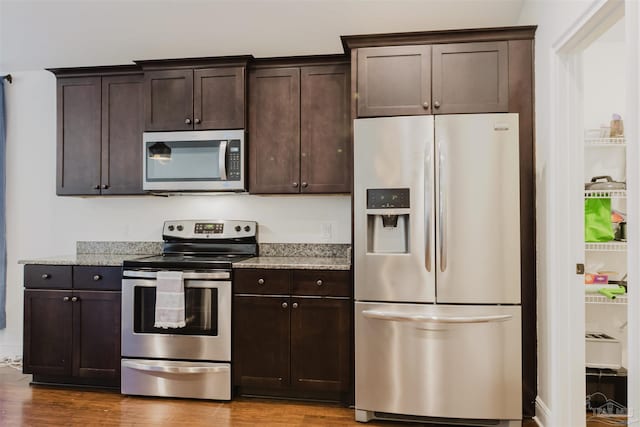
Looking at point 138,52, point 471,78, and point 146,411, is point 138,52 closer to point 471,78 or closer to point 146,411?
point 471,78

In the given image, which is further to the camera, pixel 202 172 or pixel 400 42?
pixel 202 172

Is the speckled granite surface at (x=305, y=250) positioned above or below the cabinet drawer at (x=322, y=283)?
above

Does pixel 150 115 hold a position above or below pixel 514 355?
above

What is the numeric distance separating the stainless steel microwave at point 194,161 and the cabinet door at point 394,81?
994mm

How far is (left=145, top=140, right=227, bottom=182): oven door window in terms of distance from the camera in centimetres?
317

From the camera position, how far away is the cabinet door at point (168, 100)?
3.20 m

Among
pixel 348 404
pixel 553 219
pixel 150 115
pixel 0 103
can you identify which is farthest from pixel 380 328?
pixel 0 103

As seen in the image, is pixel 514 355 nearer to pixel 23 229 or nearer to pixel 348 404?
pixel 348 404

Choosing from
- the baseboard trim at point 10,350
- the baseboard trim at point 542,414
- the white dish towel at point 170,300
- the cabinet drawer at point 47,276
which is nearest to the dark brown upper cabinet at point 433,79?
the white dish towel at point 170,300

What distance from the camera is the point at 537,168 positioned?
260 cm

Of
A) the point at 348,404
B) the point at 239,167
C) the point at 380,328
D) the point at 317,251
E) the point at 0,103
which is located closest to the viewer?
the point at 380,328

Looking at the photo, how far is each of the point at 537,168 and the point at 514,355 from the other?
113 cm

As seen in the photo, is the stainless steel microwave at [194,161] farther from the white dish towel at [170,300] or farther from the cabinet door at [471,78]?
the cabinet door at [471,78]

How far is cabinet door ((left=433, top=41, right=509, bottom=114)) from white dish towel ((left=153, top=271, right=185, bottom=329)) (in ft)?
6.66
